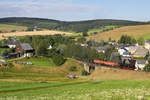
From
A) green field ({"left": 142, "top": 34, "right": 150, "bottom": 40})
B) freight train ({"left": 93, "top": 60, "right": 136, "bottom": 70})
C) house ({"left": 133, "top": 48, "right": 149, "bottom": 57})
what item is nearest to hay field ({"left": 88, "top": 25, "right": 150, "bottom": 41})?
green field ({"left": 142, "top": 34, "right": 150, "bottom": 40})

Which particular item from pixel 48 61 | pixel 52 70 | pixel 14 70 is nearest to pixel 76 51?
pixel 48 61

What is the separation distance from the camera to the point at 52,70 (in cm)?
6800

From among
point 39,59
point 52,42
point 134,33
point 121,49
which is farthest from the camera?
point 134,33

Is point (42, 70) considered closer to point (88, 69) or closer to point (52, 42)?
point (88, 69)

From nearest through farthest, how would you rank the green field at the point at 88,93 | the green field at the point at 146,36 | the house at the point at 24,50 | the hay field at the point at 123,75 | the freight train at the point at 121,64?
the green field at the point at 88,93
the hay field at the point at 123,75
the freight train at the point at 121,64
the house at the point at 24,50
the green field at the point at 146,36

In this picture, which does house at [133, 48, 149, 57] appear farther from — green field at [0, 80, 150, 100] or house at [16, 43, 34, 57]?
green field at [0, 80, 150, 100]

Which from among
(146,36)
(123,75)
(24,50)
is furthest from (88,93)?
(146,36)

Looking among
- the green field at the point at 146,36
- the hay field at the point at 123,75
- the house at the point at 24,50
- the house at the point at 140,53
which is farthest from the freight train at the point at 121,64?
the green field at the point at 146,36

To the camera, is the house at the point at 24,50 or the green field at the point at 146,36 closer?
the house at the point at 24,50

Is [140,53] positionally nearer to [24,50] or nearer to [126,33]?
[126,33]

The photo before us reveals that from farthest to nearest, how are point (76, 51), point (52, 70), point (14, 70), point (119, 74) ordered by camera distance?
point (76, 51) → point (52, 70) → point (14, 70) → point (119, 74)

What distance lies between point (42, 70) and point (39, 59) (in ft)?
54.1

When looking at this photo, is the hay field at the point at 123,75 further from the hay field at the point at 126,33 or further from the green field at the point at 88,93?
the hay field at the point at 126,33

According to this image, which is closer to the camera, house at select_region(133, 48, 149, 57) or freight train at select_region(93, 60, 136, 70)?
freight train at select_region(93, 60, 136, 70)
